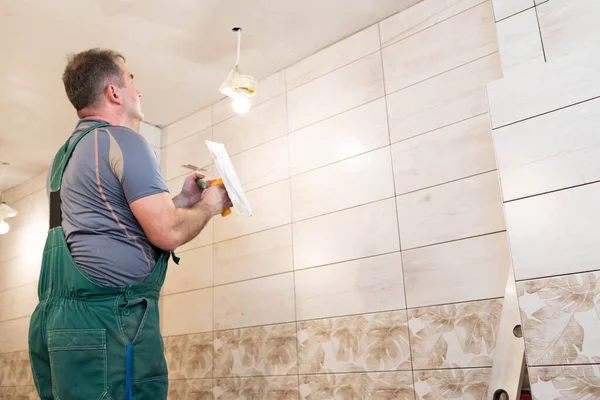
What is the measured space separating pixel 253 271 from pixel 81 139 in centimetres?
124

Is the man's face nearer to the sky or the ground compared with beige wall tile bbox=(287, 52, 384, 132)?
nearer to the ground

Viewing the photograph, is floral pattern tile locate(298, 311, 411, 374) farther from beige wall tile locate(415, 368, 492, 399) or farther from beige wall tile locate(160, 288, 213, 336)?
beige wall tile locate(160, 288, 213, 336)

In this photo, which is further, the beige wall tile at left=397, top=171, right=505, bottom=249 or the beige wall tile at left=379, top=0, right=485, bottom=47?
the beige wall tile at left=379, top=0, right=485, bottom=47

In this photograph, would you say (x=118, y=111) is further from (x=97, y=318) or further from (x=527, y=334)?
(x=527, y=334)

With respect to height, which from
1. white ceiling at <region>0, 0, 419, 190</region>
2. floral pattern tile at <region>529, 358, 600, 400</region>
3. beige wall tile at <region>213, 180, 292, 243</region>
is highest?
white ceiling at <region>0, 0, 419, 190</region>

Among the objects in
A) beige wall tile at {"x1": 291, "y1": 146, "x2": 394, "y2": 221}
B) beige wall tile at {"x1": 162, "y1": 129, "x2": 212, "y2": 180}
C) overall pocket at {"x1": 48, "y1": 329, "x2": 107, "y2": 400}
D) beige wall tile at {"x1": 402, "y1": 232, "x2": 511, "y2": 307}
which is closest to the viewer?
overall pocket at {"x1": 48, "y1": 329, "x2": 107, "y2": 400}

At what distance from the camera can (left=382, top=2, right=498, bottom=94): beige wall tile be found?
6.22ft

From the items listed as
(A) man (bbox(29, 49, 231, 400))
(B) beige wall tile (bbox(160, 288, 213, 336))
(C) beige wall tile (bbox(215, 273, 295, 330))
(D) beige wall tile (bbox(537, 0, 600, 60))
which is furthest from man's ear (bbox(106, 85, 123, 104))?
(B) beige wall tile (bbox(160, 288, 213, 336))

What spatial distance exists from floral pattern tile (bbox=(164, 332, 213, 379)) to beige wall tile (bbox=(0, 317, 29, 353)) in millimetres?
1169

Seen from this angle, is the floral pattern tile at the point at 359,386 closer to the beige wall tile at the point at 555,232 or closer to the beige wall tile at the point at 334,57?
the beige wall tile at the point at 555,232

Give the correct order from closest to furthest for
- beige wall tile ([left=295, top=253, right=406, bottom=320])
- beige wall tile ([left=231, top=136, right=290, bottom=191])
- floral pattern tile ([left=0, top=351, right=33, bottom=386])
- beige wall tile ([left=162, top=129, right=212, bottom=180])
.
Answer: beige wall tile ([left=295, top=253, right=406, bottom=320]) < beige wall tile ([left=231, top=136, right=290, bottom=191]) < beige wall tile ([left=162, top=129, right=212, bottom=180]) < floral pattern tile ([left=0, top=351, right=33, bottom=386])

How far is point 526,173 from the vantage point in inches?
56.9

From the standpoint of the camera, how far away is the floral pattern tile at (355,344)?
1.89 m

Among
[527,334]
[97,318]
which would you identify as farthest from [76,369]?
[527,334]
